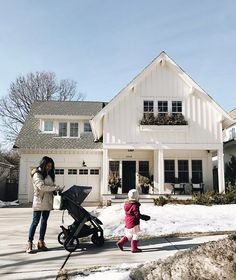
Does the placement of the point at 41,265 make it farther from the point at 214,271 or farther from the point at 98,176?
the point at 98,176

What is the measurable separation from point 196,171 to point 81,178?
23.2 ft

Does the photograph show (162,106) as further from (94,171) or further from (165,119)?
(94,171)

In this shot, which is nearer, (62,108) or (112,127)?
(112,127)

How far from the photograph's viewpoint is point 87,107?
81.7 ft

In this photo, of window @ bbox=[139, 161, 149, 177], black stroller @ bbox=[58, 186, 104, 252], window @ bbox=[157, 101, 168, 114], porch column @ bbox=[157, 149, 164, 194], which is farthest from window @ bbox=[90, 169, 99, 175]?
black stroller @ bbox=[58, 186, 104, 252]

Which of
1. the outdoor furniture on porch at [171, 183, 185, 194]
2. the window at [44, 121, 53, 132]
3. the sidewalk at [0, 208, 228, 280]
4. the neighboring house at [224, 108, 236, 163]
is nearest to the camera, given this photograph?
the sidewalk at [0, 208, 228, 280]

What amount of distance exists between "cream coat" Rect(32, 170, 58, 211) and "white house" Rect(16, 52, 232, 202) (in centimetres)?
1044

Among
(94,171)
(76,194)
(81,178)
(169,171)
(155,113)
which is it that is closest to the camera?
(76,194)

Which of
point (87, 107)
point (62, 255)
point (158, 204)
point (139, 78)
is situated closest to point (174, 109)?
point (139, 78)

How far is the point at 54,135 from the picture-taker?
72.1 feet

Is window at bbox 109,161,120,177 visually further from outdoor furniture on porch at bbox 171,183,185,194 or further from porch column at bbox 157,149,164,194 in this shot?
outdoor furniture on porch at bbox 171,183,185,194

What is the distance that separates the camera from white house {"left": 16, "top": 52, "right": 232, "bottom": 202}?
17.4m

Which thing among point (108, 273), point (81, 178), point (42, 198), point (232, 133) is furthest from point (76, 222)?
point (232, 133)

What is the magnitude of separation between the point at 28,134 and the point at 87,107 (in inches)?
203
